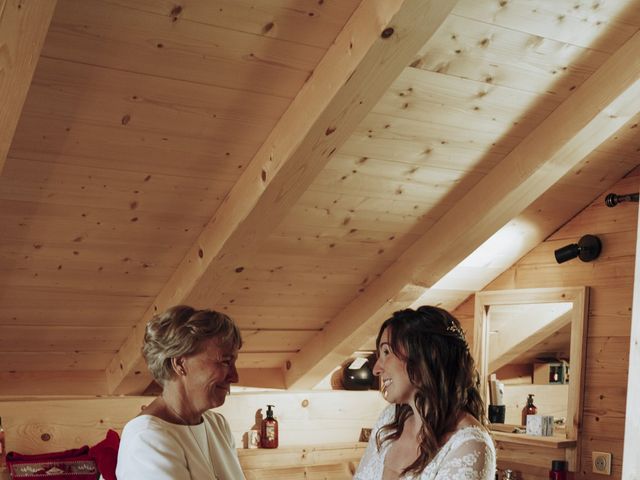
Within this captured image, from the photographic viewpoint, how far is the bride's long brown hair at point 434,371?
2.41 m

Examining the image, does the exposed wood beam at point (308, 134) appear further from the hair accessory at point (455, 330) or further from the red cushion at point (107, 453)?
the hair accessory at point (455, 330)

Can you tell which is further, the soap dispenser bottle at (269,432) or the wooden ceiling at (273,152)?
the soap dispenser bottle at (269,432)

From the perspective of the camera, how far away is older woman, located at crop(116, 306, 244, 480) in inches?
88.4

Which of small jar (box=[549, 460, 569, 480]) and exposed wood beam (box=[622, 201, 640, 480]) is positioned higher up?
exposed wood beam (box=[622, 201, 640, 480])

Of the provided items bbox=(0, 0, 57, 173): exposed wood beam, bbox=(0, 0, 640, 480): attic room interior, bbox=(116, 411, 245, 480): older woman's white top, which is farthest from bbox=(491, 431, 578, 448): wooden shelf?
bbox=(0, 0, 57, 173): exposed wood beam

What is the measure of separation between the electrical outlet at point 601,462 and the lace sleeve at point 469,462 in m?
1.79

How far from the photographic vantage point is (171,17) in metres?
2.41

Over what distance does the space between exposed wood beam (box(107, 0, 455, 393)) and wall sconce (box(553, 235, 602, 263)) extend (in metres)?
1.68

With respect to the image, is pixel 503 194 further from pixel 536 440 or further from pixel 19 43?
pixel 19 43

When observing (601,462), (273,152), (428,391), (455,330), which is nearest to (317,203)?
(273,152)

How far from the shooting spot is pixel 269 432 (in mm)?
4316

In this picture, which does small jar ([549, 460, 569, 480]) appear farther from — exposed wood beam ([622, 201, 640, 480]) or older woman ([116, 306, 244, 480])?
older woman ([116, 306, 244, 480])

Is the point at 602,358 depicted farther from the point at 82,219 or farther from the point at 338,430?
the point at 82,219

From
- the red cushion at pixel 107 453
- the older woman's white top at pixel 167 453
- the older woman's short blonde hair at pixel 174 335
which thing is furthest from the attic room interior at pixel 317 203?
the older woman's white top at pixel 167 453
